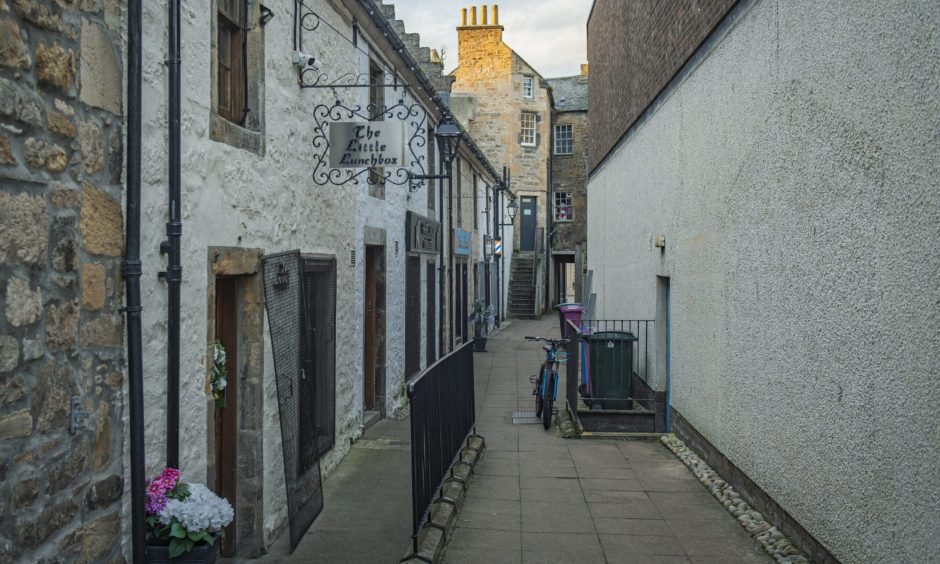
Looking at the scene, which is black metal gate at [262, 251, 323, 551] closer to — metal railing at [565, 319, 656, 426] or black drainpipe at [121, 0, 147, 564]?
black drainpipe at [121, 0, 147, 564]

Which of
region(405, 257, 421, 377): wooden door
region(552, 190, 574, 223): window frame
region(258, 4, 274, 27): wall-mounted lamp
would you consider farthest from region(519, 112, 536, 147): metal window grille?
region(258, 4, 274, 27): wall-mounted lamp

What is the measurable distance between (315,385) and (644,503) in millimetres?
3210

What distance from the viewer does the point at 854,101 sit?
457 centimetres

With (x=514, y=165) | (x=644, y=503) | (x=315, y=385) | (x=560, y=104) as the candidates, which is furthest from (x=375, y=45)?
(x=560, y=104)

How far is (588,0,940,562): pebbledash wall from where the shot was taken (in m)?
3.90

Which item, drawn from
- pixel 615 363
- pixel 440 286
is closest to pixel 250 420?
pixel 615 363

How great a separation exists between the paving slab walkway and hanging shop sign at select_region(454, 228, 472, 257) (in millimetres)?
8585

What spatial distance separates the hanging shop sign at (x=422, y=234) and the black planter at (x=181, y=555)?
8.65m

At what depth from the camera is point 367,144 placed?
698cm

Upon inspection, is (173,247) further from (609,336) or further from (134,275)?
(609,336)

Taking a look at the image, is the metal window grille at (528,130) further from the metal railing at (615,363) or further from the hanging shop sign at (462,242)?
the metal railing at (615,363)

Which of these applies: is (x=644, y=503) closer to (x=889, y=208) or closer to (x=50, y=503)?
(x=889, y=208)

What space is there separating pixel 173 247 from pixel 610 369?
23.8 feet

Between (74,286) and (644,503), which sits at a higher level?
(74,286)
